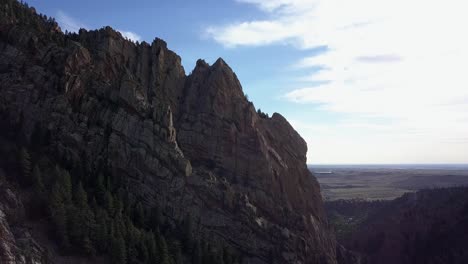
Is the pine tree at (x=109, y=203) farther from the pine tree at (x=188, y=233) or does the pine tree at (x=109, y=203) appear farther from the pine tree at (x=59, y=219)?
the pine tree at (x=188, y=233)

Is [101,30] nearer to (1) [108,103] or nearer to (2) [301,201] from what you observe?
(1) [108,103]

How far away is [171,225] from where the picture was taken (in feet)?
249

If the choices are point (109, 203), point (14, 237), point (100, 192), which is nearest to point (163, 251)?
point (109, 203)

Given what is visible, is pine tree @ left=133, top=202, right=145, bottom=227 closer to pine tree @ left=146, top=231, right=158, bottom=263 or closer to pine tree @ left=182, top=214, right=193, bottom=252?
pine tree @ left=146, top=231, right=158, bottom=263

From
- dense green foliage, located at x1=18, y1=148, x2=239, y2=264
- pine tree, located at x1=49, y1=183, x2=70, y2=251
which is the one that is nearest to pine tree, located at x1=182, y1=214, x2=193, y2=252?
dense green foliage, located at x1=18, y1=148, x2=239, y2=264

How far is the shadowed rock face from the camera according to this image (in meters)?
76.8

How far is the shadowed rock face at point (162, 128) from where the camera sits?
252 ft

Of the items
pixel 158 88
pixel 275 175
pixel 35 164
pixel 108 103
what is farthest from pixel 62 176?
pixel 275 175

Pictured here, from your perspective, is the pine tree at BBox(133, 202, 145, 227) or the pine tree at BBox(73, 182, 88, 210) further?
the pine tree at BBox(133, 202, 145, 227)

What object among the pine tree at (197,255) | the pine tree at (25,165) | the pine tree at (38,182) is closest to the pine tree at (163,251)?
the pine tree at (197,255)

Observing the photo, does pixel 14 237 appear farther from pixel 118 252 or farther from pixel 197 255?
pixel 197 255

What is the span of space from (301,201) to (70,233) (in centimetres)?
5422

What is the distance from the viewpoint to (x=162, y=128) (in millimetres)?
80375

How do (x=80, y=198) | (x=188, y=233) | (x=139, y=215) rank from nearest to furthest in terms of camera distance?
(x=80, y=198)
(x=139, y=215)
(x=188, y=233)
